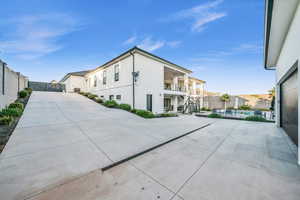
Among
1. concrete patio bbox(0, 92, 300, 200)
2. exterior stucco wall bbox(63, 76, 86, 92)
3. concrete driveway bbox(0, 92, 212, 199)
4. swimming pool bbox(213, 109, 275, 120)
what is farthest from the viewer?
exterior stucco wall bbox(63, 76, 86, 92)

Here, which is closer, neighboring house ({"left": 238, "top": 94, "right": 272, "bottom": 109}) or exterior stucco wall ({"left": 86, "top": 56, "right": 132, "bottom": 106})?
exterior stucco wall ({"left": 86, "top": 56, "right": 132, "bottom": 106})

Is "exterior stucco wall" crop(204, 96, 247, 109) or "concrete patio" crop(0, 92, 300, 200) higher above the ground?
"exterior stucco wall" crop(204, 96, 247, 109)

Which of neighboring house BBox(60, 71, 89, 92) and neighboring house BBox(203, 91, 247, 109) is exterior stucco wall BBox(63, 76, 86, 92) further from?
neighboring house BBox(203, 91, 247, 109)

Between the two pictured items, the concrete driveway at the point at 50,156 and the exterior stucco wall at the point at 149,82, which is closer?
the concrete driveway at the point at 50,156

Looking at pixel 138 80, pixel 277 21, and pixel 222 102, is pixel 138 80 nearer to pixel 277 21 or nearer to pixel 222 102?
pixel 277 21

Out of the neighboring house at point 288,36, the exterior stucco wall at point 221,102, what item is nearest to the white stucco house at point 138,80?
the exterior stucco wall at point 221,102

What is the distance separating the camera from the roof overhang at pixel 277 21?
118 inches

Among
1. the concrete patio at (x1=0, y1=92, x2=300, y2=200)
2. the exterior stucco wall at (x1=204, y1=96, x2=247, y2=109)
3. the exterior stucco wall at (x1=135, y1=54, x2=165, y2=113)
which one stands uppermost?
the exterior stucco wall at (x1=135, y1=54, x2=165, y2=113)

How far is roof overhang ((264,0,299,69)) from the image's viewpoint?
2991mm

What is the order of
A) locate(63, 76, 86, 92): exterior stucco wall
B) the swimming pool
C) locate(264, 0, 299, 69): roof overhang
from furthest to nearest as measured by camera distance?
locate(63, 76, 86, 92): exterior stucco wall < the swimming pool < locate(264, 0, 299, 69): roof overhang

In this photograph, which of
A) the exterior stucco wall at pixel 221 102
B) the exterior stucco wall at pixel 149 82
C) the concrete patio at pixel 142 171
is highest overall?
the exterior stucco wall at pixel 149 82

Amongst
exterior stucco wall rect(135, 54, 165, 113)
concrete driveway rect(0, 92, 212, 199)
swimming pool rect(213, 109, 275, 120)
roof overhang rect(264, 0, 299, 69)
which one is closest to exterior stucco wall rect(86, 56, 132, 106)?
exterior stucco wall rect(135, 54, 165, 113)

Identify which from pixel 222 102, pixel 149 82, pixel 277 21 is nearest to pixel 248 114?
pixel 222 102

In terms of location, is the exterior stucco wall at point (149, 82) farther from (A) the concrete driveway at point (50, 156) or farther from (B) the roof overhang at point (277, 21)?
(B) the roof overhang at point (277, 21)
